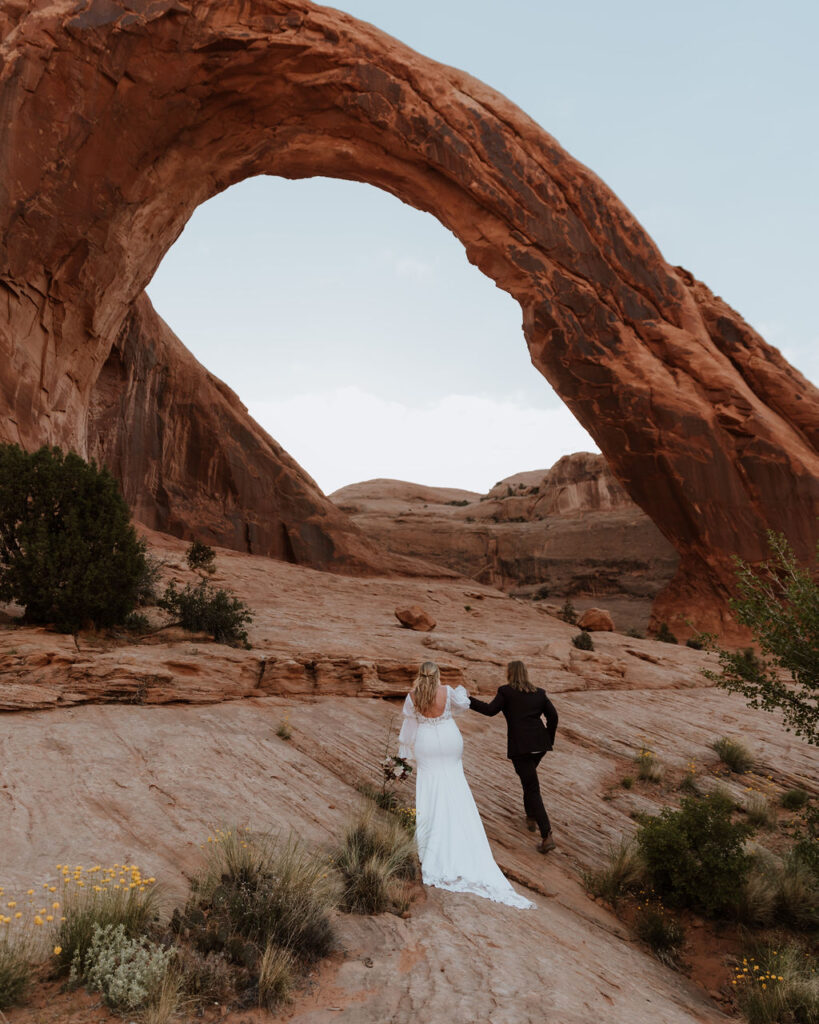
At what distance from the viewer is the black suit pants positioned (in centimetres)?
691

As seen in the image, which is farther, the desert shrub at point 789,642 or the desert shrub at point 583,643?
the desert shrub at point 583,643

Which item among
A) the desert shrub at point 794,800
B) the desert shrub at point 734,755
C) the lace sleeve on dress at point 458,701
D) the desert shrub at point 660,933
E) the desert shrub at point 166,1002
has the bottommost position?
the desert shrub at point 660,933

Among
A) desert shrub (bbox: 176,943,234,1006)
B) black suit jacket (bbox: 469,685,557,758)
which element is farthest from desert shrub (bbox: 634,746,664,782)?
desert shrub (bbox: 176,943,234,1006)

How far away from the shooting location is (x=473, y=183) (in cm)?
2275

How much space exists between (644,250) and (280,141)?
13916 millimetres

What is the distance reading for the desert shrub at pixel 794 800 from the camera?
9433mm

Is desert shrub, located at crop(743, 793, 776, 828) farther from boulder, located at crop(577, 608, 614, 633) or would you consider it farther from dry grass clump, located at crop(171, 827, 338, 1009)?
boulder, located at crop(577, 608, 614, 633)

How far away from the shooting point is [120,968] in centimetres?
316

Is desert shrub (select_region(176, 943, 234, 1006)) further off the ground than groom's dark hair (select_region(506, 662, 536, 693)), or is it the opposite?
groom's dark hair (select_region(506, 662, 536, 693))

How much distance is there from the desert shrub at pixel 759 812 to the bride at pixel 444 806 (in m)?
5.07

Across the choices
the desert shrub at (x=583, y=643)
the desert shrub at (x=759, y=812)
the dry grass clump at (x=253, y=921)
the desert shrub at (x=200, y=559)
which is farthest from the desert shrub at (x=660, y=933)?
the desert shrub at (x=200, y=559)

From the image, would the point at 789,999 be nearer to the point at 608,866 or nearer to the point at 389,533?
the point at 608,866

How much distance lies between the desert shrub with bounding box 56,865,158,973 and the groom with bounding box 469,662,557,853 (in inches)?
151

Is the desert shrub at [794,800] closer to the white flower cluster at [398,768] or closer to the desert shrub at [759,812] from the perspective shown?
the desert shrub at [759,812]
